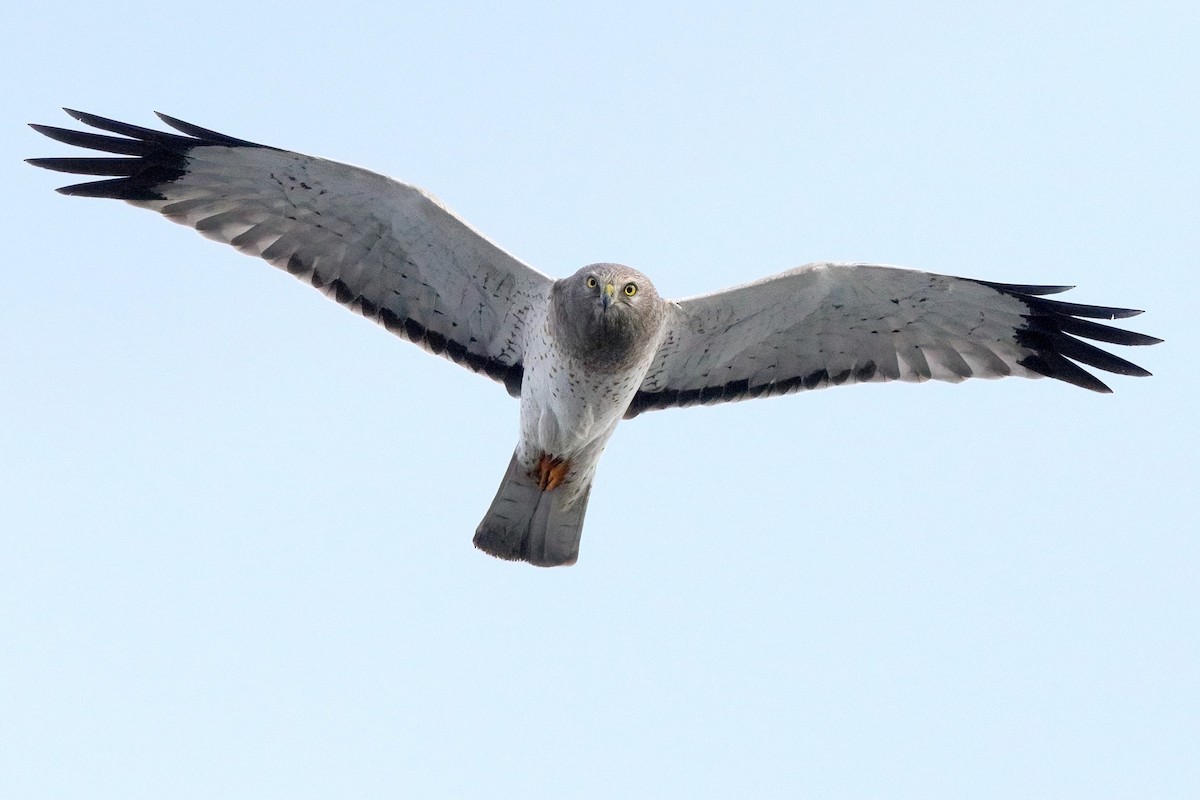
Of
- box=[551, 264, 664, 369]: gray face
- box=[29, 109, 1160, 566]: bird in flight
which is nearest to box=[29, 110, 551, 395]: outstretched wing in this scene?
box=[29, 109, 1160, 566]: bird in flight

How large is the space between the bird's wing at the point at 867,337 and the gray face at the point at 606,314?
2.95 feet

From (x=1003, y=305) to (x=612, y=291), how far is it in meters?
3.23

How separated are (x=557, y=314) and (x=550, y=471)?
4.68 feet

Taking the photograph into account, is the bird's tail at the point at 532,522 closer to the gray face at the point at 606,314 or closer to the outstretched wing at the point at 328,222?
the outstretched wing at the point at 328,222

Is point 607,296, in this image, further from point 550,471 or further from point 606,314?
point 550,471

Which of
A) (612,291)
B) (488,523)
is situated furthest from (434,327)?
(612,291)

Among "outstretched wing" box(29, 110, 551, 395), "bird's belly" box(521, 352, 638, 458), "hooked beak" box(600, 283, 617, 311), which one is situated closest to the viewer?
"hooked beak" box(600, 283, 617, 311)

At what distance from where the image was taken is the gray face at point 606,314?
8.35 meters

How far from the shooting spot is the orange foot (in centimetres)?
952

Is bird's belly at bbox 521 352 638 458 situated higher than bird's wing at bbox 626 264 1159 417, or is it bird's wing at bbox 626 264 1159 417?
bird's wing at bbox 626 264 1159 417

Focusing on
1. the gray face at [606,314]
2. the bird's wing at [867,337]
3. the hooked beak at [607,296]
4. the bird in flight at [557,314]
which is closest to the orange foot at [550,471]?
the bird in flight at [557,314]

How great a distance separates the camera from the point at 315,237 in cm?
948

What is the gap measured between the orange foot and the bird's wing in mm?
847

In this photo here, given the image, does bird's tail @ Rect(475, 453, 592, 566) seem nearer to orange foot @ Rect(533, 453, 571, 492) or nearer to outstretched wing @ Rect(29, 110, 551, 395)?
orange foot @ Rect(533, 453, 571, 492)
